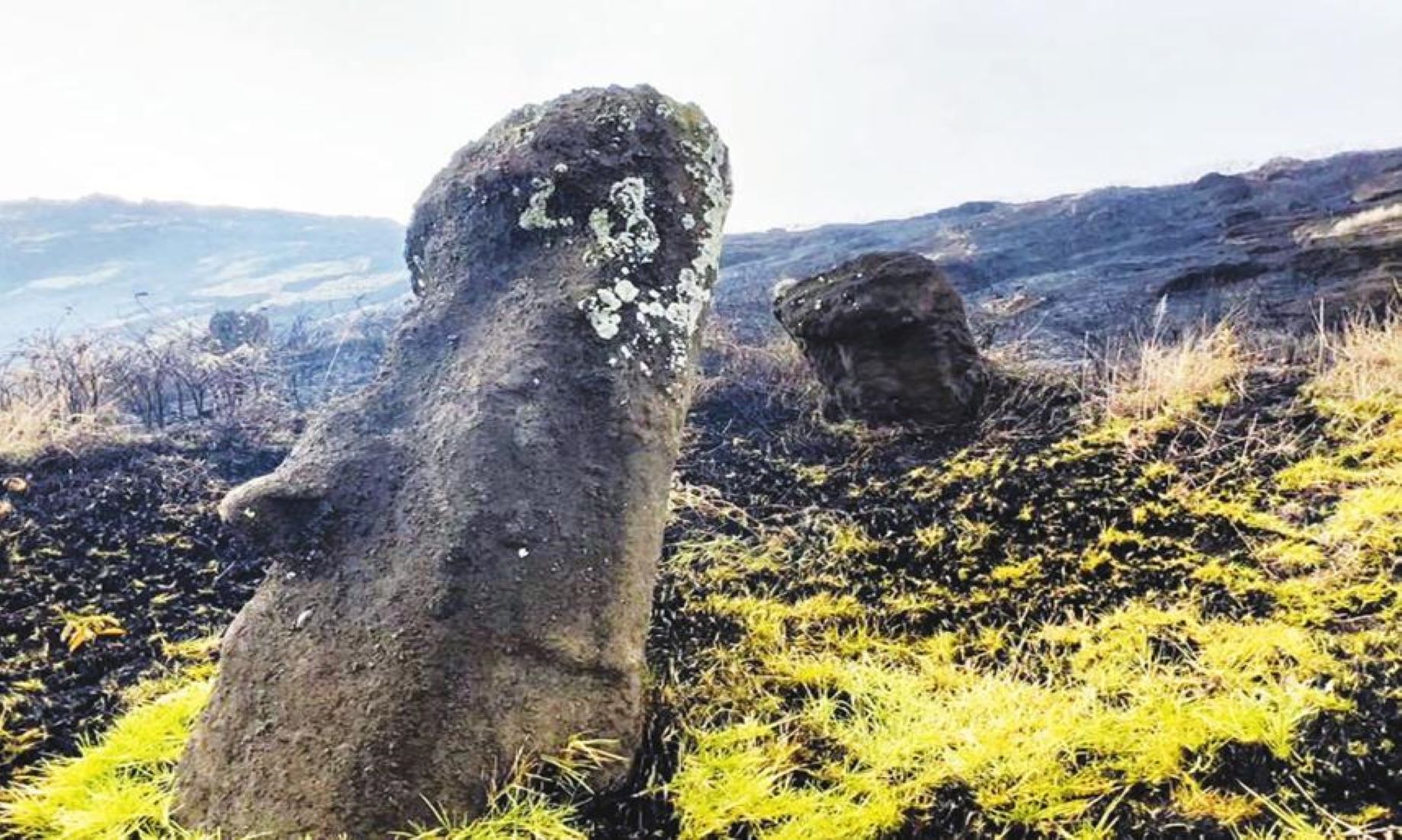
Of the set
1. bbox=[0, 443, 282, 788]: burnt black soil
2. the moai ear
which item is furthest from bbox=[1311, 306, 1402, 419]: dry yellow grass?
bbox=[0, 443, 282, 788]: burnt black soil

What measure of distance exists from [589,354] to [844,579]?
1.56m

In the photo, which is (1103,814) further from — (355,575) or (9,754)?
(9,754)

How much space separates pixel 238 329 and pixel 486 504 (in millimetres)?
11457

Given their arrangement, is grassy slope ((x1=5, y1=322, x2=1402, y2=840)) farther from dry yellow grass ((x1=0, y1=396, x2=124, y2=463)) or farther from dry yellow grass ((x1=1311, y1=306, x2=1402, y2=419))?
dry yellow grass ((x1=0, y1=396, x2=124, y2=463))

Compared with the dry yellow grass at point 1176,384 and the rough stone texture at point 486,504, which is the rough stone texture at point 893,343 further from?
the rough stone texture at point 486,504

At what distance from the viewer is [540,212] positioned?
10.1 feet

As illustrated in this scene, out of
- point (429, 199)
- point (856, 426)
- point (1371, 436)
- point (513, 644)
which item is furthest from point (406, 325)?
point (1371, 436)

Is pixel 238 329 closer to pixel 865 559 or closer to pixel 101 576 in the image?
pixel 101 576

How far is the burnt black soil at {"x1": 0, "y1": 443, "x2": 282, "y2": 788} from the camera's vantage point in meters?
2.91

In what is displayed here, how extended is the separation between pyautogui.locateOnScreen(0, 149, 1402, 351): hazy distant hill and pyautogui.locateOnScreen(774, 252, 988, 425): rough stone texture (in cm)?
344

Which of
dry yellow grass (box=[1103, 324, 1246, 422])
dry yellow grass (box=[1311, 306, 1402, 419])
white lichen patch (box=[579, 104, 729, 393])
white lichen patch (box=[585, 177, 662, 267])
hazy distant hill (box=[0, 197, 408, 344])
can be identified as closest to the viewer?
white lichen patch (box=[579, 104, 729, 393])

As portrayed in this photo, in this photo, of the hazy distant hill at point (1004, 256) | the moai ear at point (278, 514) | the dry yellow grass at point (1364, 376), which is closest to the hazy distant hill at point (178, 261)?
the hazy distant hill at point (1004, 256)

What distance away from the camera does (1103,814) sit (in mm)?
1893

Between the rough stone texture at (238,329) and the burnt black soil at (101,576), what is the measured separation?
6.10 metres
